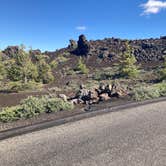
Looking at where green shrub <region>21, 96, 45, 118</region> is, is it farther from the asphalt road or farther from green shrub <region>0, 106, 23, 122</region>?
the asphalt road

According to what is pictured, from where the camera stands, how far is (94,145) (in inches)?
274

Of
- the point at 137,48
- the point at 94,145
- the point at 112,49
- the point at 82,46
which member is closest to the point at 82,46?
the point at 82,46

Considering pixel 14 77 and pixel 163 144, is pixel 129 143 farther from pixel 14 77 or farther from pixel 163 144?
pixel 14 77

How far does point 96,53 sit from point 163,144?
9688cm

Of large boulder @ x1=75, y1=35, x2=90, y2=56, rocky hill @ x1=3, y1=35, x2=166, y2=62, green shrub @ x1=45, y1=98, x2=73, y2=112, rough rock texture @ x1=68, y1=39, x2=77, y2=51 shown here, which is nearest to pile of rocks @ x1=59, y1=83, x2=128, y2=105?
green shrub @ x1=45, y1=98, x2=73, y2=112

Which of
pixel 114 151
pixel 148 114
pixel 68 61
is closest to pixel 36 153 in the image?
pixel 114 151

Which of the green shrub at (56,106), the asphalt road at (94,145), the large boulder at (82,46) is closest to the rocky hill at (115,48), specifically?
the large boulder at (82,46)

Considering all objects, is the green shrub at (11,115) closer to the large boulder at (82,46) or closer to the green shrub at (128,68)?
the green shrub at (128,68)

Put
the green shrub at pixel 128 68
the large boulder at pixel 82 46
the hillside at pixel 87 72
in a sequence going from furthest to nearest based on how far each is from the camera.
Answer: the large boulder at pixel 82 46
the green shrub at pixel 128 68
the hillside at pixel 87 72

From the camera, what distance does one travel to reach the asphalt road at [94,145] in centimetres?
595

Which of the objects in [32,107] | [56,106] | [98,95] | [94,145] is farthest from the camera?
[98,95]

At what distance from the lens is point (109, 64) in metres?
89.7

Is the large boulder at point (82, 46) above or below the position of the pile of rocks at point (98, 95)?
above

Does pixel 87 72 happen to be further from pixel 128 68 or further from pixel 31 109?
pixel 31 109
